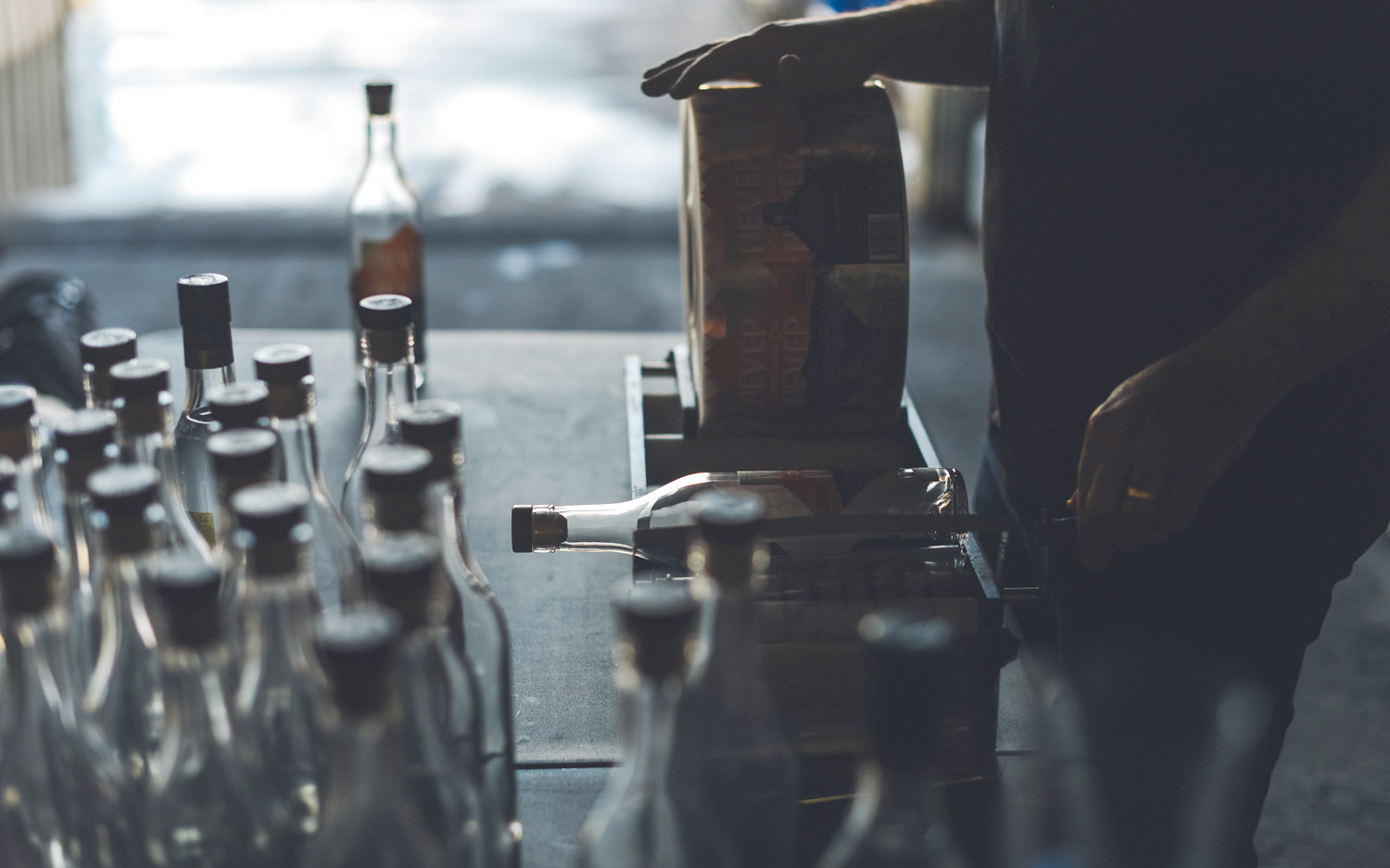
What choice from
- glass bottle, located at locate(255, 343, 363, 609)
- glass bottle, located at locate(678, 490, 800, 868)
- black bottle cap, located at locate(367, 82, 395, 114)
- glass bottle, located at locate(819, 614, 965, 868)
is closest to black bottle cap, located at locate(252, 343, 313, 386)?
glass bottle, located at locate(255, 343, 363, 609)

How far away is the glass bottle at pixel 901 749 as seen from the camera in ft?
1.24

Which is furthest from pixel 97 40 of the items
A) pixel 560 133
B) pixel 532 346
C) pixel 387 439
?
pixel 387 439

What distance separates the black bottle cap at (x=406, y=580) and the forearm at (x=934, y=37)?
811 mm

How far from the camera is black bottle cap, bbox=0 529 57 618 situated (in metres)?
0.43

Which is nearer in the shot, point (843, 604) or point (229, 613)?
point (229, 613)

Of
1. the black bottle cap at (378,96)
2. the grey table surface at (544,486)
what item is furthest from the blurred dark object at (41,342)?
the black bottle cap at (378,96)

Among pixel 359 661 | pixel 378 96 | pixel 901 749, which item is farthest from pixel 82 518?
pixel 378 96

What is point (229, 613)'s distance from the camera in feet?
1.91

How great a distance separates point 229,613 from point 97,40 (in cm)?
945

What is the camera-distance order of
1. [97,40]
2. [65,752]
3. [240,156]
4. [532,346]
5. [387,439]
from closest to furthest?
[65,752] < [387,439] < [532,346] < [240,156] < [97,40]

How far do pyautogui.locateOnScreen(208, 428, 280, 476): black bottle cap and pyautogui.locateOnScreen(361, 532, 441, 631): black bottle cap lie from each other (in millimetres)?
84

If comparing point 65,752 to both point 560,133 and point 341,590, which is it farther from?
point 560,133

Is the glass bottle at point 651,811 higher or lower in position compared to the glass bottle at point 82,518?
lower

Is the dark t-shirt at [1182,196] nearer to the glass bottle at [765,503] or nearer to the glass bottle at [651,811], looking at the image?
the glass bottle at [765,503]
